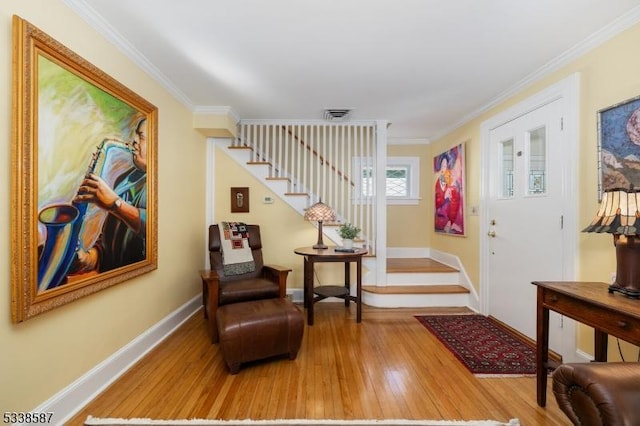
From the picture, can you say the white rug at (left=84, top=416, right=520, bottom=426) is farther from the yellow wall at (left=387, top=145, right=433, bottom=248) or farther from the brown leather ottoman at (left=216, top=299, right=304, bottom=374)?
the yellow wall at (left=387, top=145, right=433, bottom=248)

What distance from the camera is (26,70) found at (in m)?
1.39

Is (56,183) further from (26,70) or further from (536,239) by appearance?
(536,239)

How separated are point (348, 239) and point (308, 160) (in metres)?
1.56

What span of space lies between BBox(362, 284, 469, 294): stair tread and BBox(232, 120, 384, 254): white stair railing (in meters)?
0.50

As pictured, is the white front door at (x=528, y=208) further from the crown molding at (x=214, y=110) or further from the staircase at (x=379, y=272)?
the crown molding at (x=214, y=110)

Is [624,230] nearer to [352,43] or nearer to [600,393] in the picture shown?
[600,393]

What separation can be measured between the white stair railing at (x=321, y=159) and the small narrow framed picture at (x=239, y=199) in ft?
1.42

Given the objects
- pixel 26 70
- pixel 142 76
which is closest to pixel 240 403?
pixel 26 70

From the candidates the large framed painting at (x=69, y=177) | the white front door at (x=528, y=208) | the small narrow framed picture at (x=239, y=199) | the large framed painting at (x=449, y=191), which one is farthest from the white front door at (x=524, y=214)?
the large framed painting at (x=69, y=177)

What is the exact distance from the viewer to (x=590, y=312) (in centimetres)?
152

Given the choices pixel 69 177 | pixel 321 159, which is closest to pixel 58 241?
pixel 69 177

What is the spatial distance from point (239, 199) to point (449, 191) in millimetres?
2947

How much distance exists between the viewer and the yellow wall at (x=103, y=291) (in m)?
1.36

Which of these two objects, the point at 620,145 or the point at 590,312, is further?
the point at 620,145
